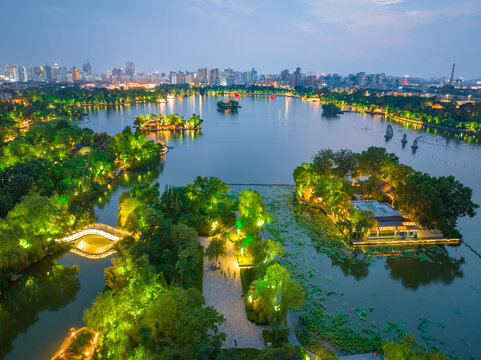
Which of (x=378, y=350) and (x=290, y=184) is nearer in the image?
(x=378, y=350)

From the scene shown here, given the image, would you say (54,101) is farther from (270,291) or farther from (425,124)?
(425,124)

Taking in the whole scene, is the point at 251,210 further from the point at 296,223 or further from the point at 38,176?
the point at 38,176

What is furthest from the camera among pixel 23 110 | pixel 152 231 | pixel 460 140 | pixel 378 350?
pixel 23 110

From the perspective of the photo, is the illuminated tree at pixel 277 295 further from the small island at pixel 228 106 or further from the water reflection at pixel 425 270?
the small island at pixel 228 106

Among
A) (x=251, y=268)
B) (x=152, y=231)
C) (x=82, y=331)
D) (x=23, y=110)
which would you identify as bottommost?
(x=82, y=331)

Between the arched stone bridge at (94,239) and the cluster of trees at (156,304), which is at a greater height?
the cluster of trees at (156,304)

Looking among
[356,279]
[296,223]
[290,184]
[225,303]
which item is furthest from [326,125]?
[225,303]

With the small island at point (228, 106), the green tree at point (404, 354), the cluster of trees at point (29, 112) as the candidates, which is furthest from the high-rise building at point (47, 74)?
the green tree at point (404, 354)
